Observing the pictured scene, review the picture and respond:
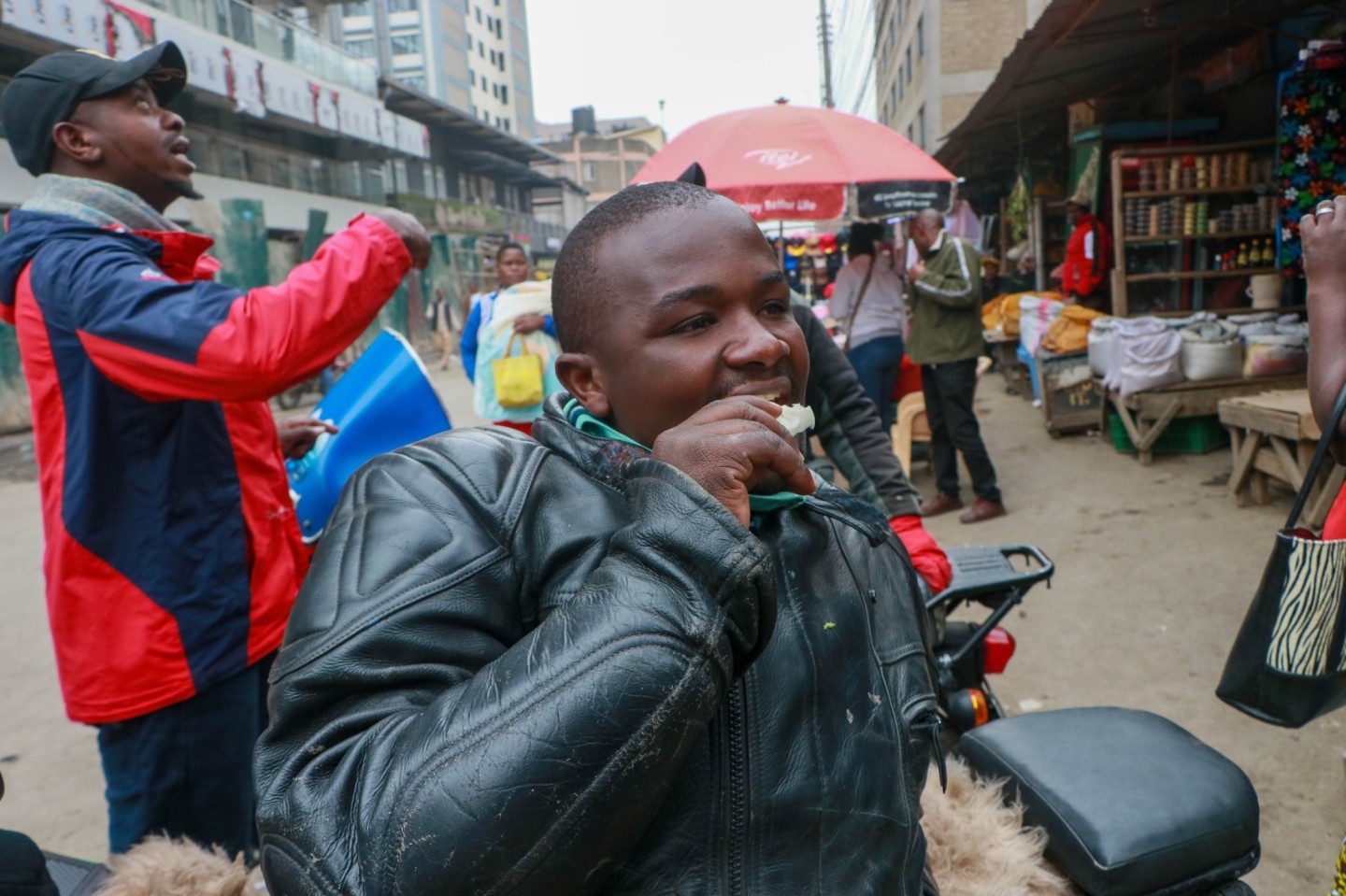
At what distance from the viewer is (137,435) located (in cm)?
179

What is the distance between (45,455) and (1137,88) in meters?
10.1

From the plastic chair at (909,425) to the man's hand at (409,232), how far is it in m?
5.52

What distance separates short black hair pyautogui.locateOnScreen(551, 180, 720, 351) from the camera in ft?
3.55

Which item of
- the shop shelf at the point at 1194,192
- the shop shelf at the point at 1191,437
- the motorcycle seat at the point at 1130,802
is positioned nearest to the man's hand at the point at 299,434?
the motorcycle seat at the point at 1130,802

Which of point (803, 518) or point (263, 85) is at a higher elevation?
point (263, 85)

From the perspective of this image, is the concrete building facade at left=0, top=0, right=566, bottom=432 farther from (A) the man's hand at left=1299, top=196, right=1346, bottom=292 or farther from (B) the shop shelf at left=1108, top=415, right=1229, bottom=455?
(A) the man's hand at left=1299, top=196, right=1346, bottom=292

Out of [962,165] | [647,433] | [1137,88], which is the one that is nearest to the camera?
[647,433]

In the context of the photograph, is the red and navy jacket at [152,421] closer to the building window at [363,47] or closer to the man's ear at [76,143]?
the man's ear at [76,143]

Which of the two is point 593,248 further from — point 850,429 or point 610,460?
point 850,429

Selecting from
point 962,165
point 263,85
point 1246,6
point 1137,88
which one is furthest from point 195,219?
point 1246,6

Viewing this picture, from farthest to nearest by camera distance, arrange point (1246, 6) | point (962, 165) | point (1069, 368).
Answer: point (962, 165)
point (1069, 368)
point (1246, 6)

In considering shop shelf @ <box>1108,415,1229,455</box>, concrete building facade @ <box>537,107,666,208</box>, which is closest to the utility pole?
shop shelf @ <box>1108,415,1229,455</box>

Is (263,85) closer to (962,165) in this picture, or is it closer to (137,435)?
(962,165)

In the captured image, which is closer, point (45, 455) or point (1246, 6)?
point (45, 455)
